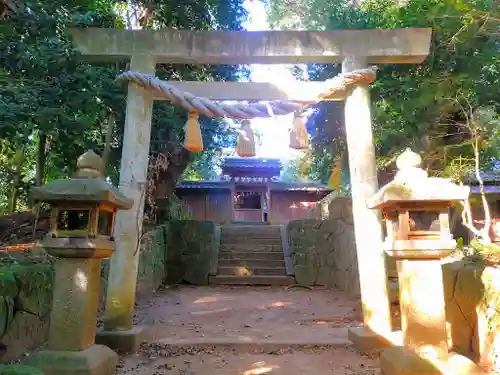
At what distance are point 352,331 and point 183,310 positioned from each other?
399 centimetres

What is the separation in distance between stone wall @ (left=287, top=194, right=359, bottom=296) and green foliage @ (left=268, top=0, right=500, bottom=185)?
2.24 m

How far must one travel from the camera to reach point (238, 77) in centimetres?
1117

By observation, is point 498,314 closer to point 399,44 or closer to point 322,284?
point 399,44

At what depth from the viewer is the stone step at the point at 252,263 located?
40.3ft

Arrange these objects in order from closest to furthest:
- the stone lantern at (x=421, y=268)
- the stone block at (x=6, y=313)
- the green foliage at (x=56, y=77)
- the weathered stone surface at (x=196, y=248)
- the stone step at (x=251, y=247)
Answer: the stone lantern at (x=421, y=268)
the stone block at (x=6, y=313)
the green foliage at (x=56, y=77)
the weathered stone surface at (x=196, y=248)
the stone step at (x=251, y=247)

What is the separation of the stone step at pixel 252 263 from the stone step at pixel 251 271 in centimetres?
24

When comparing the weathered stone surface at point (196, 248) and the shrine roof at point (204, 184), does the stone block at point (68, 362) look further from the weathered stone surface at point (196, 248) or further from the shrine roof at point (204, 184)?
the shrine roof at point (204, 184)

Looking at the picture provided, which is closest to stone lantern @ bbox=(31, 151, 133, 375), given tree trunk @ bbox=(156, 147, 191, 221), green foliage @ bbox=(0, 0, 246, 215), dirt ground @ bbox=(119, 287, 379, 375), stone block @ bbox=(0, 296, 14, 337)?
stone block @ bbox=(0, 296, 14, 337)

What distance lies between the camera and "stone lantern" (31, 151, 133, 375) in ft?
12.2

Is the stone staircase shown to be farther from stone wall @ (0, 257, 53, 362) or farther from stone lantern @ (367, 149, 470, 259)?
stone lantern @ (367, 149, 470, 259)

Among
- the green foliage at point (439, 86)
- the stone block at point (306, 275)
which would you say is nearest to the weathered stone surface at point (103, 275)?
the stone block at point (306, 275)

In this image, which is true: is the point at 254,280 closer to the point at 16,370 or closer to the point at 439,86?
the point at 439,86

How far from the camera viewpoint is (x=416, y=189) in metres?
3.69

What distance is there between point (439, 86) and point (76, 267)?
6.47m
